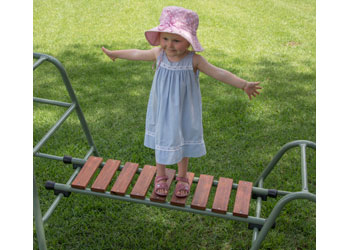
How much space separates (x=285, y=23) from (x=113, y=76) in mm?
3540

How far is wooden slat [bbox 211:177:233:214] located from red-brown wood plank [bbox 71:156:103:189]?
0.87 m

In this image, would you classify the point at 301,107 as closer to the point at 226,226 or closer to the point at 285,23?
the point at 226,226

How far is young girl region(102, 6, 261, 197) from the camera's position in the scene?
7.45ft

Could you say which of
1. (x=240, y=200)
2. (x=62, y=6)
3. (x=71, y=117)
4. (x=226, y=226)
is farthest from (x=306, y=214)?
(x=62, y=6)

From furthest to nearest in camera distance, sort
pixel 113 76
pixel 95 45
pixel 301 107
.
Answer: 1. pixel 95 45
2. pixel 113 76
3. pixel 301 107

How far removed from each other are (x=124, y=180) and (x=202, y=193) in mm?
532

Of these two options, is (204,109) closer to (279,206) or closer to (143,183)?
(143,183)

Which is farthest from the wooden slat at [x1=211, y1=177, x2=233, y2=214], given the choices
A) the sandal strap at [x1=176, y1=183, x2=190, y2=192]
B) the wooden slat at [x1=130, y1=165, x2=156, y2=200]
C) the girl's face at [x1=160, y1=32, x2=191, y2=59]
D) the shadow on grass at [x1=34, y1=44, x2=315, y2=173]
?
the girl's face at [x1=160, y1=32, x2=191, y2=59]

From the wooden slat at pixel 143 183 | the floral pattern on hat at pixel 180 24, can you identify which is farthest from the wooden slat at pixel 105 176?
the floral pattern on hat at pixel 180 24

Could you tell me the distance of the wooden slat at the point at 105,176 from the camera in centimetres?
268

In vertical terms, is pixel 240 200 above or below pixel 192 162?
above

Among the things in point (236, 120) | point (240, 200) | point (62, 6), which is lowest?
point (62, 6)

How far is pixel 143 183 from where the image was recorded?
278 centimetres

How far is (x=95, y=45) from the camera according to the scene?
6.22m
